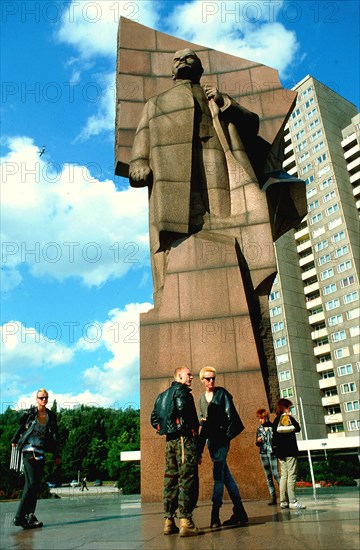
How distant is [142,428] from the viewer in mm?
8727

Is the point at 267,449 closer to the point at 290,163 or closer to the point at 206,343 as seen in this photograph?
the point at 206,343

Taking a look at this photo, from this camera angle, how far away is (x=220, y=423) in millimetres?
5000

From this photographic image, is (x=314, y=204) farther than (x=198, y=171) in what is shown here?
Yes

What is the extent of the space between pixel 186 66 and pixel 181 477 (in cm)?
1029

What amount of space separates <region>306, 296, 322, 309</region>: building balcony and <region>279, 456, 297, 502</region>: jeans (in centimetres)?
5951

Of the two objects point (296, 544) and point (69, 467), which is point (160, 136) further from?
point (69, 467)

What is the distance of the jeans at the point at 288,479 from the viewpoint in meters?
6.25

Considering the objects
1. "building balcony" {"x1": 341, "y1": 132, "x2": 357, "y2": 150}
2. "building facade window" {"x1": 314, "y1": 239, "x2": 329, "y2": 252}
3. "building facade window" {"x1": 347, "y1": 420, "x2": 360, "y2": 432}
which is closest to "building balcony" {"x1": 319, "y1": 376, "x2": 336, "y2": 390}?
"building facade window" {"x1": 347, "y1": 420, "x2": 360, "y2": 432}

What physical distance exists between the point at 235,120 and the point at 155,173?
2.46 metres

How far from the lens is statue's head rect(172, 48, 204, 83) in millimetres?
12023

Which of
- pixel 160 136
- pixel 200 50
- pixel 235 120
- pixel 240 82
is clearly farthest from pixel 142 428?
pixel 200 50

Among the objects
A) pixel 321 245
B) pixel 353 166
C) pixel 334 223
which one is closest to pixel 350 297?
pixel 321 245

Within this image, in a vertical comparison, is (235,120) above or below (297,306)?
below

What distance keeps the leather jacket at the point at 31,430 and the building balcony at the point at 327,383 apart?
5640cm
